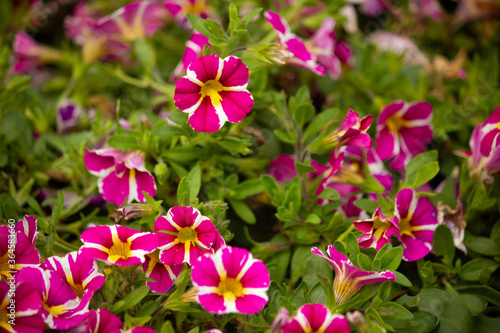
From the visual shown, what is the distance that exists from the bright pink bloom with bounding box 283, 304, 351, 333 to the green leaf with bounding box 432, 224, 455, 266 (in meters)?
0.33

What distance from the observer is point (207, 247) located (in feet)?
2.45

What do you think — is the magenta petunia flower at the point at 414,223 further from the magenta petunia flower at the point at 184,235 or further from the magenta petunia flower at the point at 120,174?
the magenta petunia flower at the point at 120,174

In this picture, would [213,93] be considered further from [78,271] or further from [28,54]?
[28,54]

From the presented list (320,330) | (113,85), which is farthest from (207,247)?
(113,85)

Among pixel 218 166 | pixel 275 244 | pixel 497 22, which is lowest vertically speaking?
pixel 275 244

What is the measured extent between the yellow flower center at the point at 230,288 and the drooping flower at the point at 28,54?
0.96 metres

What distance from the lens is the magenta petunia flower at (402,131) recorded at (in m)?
1.06

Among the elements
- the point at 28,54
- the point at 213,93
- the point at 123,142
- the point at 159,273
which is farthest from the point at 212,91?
the point at 28,54

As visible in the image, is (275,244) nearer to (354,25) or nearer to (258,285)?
(258,285)

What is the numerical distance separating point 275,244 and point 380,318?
29cm

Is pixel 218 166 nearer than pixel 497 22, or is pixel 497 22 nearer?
pixel 218 166

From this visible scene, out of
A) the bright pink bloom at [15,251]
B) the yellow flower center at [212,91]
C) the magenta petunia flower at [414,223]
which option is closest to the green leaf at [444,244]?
the magenta petunia flower at [414,223]

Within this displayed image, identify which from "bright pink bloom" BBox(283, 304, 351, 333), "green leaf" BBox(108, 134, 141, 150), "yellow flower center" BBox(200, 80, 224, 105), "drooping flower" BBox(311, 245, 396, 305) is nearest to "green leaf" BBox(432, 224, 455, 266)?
"drooping flower" BBox(311, 245, 396, 305)

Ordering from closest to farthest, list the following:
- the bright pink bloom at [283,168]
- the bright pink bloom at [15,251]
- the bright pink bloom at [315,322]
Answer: the bright pink bloom at [315,322], the bright pink bloom at [15,251], the bright pink bloom at [283,168]
